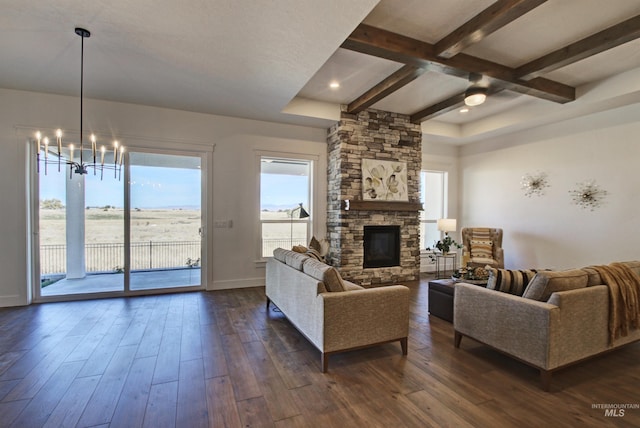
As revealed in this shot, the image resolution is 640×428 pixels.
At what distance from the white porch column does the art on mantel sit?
14.5 feet

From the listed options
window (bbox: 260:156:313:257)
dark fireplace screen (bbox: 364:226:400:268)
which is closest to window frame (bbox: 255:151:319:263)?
window (bbox: 260:156:313:257)

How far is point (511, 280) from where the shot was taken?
2.58 meters

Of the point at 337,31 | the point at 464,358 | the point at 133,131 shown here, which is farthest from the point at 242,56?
the point at 464,358

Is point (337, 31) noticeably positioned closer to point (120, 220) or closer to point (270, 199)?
point (270, 199)

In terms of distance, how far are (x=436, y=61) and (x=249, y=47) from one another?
201 cm

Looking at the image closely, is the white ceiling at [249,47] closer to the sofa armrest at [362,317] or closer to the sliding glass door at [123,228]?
the sliding glass door at [123,228]

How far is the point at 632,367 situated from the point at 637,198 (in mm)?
2884

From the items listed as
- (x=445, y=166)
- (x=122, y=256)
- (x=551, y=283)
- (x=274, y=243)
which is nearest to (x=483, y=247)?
(x=445, y=166)

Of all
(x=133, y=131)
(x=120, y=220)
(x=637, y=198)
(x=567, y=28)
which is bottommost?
(x=120, y=220)

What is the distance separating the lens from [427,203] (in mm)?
6938

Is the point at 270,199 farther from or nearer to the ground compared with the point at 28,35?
nearer to the ground

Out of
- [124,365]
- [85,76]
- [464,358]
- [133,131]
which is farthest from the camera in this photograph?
[133,131]

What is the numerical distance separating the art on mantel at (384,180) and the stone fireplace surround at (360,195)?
3.7 inches

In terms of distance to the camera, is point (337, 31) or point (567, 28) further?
point (567, 28)
